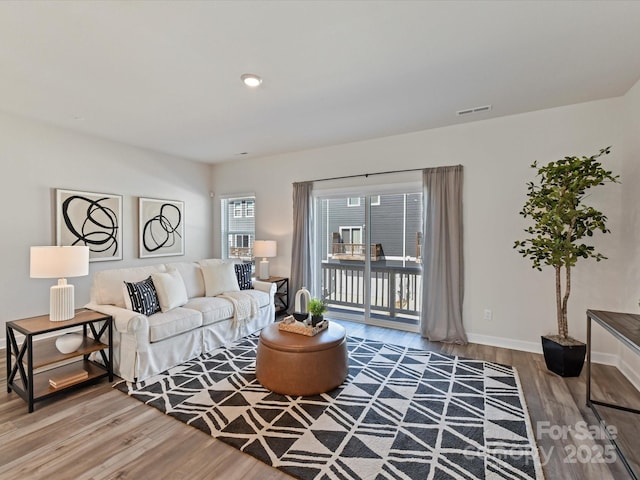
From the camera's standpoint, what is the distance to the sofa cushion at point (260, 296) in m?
4.04

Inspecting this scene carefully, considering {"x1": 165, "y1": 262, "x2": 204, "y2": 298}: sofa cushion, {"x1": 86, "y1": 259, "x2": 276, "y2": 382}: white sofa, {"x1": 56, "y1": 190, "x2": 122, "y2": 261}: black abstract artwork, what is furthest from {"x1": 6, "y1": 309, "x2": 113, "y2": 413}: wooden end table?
{"x1": 56, "y1": 190, "x2": 122, "y2": 261}: black abstract artwork

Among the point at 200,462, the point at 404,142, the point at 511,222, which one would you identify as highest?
the point at 404,142

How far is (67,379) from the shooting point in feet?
8.23

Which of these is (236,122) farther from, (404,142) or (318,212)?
(404,142)

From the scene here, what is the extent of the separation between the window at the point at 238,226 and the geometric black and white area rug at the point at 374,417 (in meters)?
2.84

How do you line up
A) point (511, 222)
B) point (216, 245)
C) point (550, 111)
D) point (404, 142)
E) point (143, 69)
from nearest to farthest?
point (143, 69) → point (550, 111) → point (511, 222) → point (404, 142) → point (216, 245)

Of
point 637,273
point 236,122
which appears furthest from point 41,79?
point 637,273

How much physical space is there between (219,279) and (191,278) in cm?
35

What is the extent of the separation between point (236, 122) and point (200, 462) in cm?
335

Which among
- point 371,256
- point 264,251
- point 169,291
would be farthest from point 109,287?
point 371,256

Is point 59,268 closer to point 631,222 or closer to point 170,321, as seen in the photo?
point 170,321

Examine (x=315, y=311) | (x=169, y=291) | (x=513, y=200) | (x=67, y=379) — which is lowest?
(x=67, y=379)

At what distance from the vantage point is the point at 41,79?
8.62ft

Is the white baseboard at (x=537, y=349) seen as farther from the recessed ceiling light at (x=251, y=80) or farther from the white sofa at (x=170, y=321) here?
the recessed ceiling light at (x=251, y=80)
